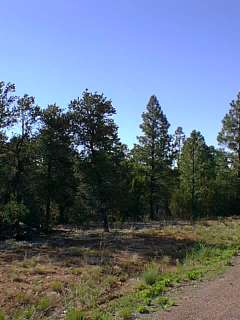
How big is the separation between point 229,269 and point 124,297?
4793 mm

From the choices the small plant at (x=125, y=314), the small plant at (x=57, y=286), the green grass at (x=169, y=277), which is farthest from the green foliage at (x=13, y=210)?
the small plant at (x=125, y=314)

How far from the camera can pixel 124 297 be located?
13430mm

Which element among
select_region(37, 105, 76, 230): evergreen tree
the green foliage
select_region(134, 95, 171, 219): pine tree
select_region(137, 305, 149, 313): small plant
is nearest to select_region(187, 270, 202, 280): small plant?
select_region(137, 305, 149, 313): small plant

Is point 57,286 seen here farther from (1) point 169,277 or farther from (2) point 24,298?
(1) point 169,277

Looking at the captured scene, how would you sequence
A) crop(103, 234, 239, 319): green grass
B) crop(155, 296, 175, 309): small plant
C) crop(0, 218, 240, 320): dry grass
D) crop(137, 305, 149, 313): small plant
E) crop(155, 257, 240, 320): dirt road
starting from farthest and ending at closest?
crop(0, 218, 240, 320): dry grass → crop(103, 234, 239, 319): green grass → crop(155, 296, 175, 309): small plant → crop(137, 305, 149, 313): small plant → crop(155, 257, 240, 320): dirt road

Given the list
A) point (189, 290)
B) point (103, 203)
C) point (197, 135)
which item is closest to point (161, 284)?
point (189, 290)

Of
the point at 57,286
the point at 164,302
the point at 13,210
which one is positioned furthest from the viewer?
the point at 13,210

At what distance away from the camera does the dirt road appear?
34.3 feet

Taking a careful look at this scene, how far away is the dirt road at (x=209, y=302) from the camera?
1047cm

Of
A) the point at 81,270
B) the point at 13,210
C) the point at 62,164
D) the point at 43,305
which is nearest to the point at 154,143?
the point at 62,164

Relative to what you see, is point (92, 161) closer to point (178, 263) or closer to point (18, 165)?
point (18, 165)

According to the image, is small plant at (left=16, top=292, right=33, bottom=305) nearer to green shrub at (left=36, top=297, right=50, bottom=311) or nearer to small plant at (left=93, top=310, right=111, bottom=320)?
green shrub at (left=36, top=297, right=50, bottom=311)

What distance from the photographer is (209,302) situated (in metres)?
11.7

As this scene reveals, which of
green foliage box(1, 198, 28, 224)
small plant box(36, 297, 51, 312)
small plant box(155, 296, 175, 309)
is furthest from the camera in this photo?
green foliage box(1, 198, 28, 224)
